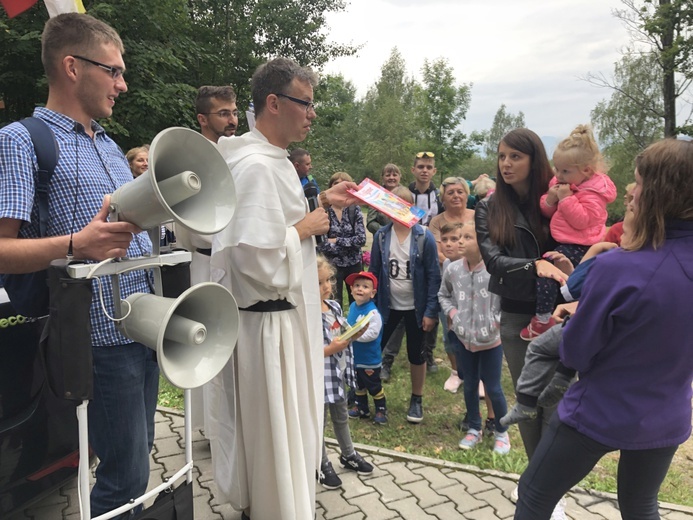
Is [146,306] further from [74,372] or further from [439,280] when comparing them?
[439,280]

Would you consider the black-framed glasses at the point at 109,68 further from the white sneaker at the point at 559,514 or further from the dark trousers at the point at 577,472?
the white sneaker at the point at 559,514

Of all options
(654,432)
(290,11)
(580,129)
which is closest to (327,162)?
(290,11)

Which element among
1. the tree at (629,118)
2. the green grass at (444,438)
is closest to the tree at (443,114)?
the tree at (629,118)

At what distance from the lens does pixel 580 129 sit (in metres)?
2.82

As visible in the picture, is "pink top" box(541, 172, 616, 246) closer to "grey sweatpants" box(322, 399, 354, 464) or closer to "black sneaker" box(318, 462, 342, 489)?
"grey sweatpants" box(322, 399, 354, 464)

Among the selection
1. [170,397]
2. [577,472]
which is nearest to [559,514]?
[577,472]

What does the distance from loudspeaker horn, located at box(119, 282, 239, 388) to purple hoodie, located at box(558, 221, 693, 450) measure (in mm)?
1384

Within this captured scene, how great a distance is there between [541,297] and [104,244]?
2.25 meters

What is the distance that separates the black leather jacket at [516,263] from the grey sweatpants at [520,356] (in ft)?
0.48

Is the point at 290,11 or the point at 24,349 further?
the point at 290,11

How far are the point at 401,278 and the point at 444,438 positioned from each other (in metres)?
1.45

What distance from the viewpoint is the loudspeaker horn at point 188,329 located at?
59.4 inches

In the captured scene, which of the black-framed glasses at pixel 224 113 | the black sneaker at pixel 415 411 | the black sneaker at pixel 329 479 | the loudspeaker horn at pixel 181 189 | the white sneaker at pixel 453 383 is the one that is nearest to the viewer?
the loudspeaker horn at pixel 181 189

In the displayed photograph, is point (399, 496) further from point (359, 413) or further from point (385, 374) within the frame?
point (385, 374)
